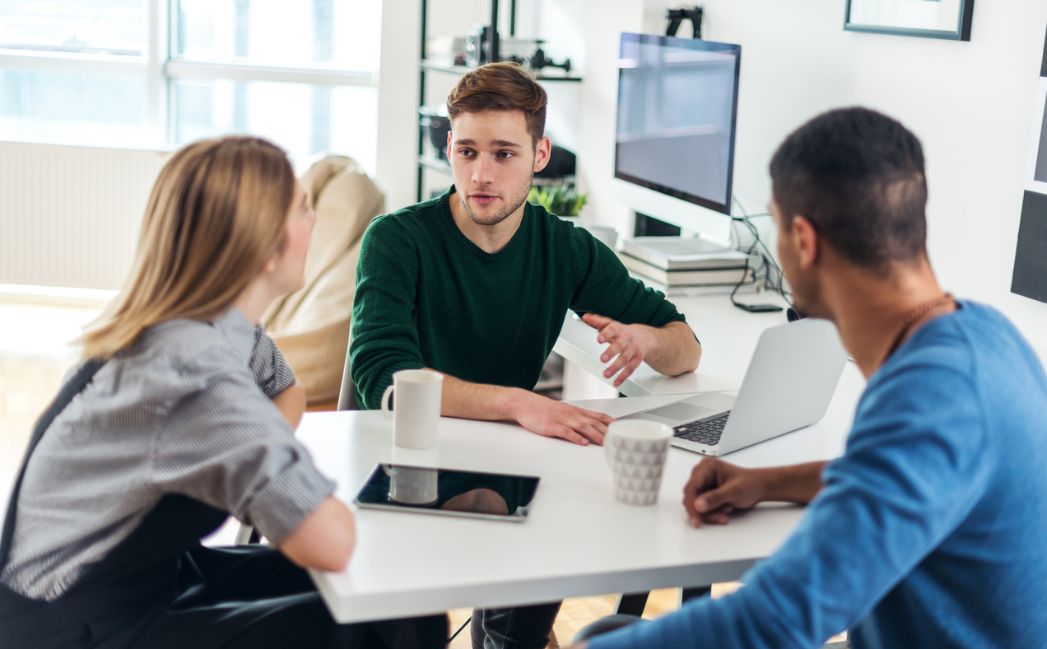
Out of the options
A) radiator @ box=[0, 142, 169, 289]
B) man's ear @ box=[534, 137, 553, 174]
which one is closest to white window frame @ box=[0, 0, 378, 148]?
radiator @ box=[0, 142, 169, 289]

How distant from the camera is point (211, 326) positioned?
107 cm

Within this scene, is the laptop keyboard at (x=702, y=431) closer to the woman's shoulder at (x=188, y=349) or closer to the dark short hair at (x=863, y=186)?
the dark short hair at (x=863, y=186)

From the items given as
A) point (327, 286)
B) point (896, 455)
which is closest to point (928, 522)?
point (896, 455)

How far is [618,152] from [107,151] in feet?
8.85

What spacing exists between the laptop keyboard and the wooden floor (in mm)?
563

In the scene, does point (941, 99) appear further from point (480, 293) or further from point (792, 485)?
point (792, 485)

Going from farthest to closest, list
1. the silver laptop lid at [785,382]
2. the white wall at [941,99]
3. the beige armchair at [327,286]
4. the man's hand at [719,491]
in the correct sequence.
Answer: the beige armchair at [327,286] < the white wall at [941,99] < the silver laptop lid at [785,382] < the man's hand at [719,491]

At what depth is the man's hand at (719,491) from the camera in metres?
1.14

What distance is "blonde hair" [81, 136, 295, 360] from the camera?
1054 millimetres

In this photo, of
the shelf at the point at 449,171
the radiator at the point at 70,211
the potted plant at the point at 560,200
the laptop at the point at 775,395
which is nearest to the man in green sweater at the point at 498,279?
the laptop at the point at 775,395

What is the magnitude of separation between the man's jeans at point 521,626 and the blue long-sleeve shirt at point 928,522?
3.01 feet

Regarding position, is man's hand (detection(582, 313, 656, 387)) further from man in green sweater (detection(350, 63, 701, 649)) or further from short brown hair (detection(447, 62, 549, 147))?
short brown hair (detection(447, 62, 549, 147))

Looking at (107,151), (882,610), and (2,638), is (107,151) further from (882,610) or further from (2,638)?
(882,610)

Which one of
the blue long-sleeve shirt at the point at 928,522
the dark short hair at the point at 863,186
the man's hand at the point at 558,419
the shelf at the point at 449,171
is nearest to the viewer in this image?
the blue long-sleeve shirt at the point at 928,522
